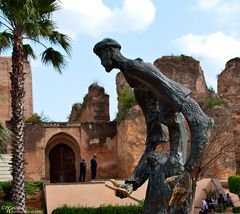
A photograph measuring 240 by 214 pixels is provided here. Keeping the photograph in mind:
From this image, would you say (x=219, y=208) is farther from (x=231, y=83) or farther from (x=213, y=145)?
(x=231, y=83)

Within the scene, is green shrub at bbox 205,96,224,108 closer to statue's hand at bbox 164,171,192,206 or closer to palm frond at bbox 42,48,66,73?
palm frond at bbox 42,48,66,73

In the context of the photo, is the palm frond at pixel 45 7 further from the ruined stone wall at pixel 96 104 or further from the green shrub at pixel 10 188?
the ruined stone wall at pixel 96 104

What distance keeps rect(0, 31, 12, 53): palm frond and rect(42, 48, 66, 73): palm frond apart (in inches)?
52.8

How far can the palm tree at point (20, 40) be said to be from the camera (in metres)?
14.5

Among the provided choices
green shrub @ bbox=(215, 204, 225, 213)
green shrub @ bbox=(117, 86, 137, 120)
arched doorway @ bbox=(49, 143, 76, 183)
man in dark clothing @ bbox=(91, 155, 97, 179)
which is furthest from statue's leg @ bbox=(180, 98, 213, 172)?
arched doorway @ bbox=(49, 143, 76, 183)

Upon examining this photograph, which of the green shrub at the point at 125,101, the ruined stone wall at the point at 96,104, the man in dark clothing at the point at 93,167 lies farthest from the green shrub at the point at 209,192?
the ruined stone wall at the point at 96,104

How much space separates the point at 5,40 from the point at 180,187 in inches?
476

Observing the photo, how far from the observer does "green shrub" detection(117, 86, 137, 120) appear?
28109mm

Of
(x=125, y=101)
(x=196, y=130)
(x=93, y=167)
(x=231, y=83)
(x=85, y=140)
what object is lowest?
(x=196, y=130)

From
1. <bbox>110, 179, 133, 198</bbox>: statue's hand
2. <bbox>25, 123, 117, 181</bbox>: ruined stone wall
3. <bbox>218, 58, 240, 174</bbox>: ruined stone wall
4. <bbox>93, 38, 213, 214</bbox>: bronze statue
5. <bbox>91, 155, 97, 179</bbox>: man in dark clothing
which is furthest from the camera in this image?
<bbox>218, 58, 240, 174</bbox>: ruined stone wall

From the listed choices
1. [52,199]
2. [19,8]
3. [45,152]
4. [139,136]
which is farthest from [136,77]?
[45,152]

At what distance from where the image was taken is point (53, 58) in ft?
53.3

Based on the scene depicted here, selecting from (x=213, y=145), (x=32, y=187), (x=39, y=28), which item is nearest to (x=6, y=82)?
(x=213, y=145)

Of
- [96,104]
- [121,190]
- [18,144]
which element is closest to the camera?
[121,190]
